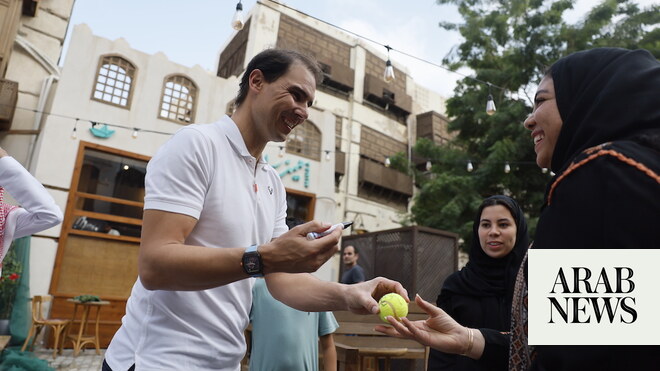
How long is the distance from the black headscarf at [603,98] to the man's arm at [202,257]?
90 cm

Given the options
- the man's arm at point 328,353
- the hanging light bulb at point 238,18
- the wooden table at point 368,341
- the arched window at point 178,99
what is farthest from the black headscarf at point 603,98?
the arched window at point 178,99

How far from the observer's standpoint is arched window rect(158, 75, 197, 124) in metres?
11.6

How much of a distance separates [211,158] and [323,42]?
20802 mm

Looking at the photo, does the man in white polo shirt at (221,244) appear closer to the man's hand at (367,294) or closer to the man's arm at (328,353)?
the man's hand at (367,294)

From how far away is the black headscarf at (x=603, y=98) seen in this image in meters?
1.27

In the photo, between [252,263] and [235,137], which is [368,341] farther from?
[252,263]

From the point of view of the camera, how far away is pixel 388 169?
21.9 meters

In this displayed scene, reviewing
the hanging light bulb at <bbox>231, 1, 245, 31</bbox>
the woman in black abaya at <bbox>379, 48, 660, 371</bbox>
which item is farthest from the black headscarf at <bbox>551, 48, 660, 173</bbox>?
the hanging light bulb at <bbox>231, 1, 245, 31</bbox>

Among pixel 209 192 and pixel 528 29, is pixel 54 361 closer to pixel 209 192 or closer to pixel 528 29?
pixel 209 192

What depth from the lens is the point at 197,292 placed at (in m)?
1.47

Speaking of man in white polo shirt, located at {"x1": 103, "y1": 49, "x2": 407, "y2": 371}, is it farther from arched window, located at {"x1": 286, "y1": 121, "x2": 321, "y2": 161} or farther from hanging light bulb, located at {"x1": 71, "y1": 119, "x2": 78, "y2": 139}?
arched window, located at {"x1": 286, "y1": 121, "x2": 321, "y2": 161}

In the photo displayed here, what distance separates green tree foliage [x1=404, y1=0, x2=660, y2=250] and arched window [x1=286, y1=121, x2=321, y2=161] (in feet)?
12.1

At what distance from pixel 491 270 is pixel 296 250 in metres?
2.30

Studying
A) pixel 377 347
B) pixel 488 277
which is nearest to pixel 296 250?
pixel 488 277
